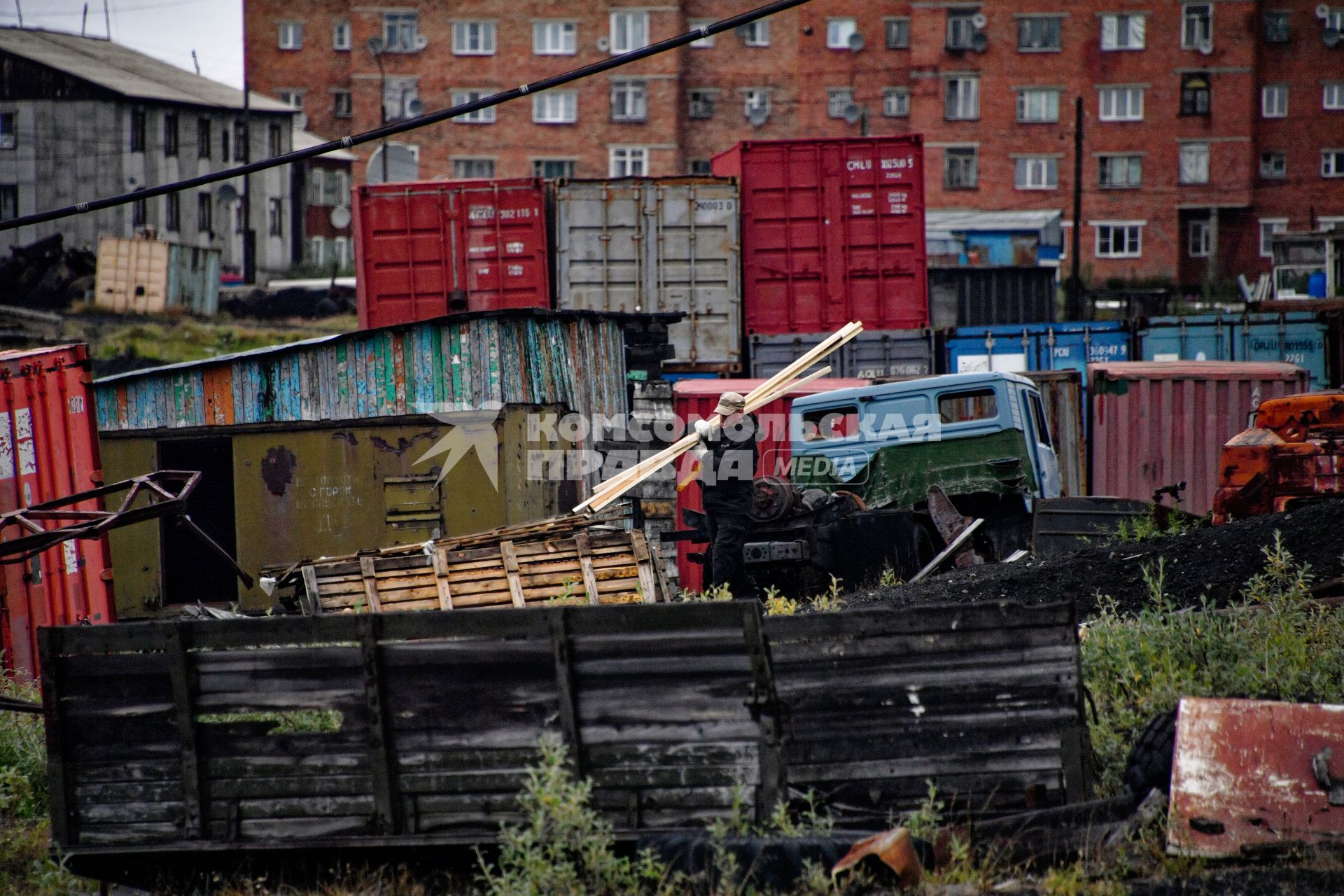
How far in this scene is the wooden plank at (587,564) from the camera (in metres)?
9.97

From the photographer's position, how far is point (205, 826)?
565 cm

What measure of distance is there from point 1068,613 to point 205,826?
3.90 metres

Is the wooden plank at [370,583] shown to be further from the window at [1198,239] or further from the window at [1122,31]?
the window at [1122,31]

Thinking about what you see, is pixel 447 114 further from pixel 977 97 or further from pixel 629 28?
pixel 629 28

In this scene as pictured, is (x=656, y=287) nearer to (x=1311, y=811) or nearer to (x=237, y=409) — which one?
(x=237, y=409)

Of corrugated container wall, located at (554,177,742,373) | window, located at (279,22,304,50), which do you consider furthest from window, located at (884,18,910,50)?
corrugated container wall, located at (554,177,742,373)

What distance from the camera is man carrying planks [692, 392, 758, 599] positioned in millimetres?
11211

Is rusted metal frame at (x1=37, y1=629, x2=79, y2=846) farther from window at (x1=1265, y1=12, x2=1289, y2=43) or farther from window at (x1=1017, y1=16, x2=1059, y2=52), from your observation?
window at (x1=1265, y1=12, x2=1289, y2=43)

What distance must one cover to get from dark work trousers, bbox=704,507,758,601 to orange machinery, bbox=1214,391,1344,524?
437 centimetres

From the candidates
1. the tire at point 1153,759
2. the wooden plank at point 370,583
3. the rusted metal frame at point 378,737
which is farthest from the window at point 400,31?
the tire at point 1153,759

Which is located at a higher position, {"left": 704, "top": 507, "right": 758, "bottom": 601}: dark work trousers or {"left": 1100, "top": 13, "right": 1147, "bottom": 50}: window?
{"left": 1100, "top": 13, "right": 1147, "bottom": 50}: window

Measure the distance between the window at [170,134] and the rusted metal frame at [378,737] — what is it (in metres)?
44.2

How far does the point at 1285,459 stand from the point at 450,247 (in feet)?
40.4

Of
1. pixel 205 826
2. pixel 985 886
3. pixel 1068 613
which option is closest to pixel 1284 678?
pixel 1068 613
